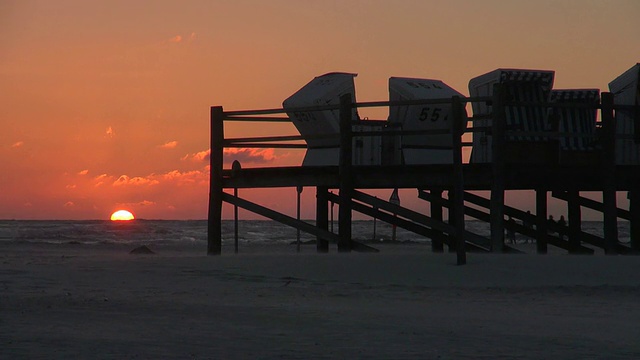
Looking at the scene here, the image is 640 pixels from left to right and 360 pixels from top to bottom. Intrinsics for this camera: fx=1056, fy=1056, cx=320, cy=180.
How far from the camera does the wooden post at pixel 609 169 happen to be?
17.8 m

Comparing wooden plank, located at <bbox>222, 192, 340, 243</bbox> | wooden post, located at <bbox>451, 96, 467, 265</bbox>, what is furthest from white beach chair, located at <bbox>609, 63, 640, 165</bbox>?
wooden plank, located at <bbox>222, 192, 340, 243</bbox>

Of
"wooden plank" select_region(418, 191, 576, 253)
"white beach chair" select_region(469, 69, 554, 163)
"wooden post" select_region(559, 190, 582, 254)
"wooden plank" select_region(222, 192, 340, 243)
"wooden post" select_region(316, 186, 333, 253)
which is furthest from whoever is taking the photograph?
"wooden post" select_region(316, 186, 333, 253)

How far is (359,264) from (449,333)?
628 centimetres

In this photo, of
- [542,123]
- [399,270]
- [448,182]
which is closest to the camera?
Answer: [399,270]

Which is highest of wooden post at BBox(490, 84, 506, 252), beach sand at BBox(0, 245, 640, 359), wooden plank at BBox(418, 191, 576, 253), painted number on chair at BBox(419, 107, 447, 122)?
painted number on chair at BBox(419, 107, 447, 122)

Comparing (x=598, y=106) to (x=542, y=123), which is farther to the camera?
(x=542, y=123)

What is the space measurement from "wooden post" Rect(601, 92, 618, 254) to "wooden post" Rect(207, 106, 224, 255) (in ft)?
22.4

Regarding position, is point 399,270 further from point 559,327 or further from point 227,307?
point 559,327

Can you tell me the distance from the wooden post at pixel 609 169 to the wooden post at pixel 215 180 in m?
6.82

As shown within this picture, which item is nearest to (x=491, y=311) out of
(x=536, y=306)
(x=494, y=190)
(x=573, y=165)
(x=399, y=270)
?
(x=536, y=306)

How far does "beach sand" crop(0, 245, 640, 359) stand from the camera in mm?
8656

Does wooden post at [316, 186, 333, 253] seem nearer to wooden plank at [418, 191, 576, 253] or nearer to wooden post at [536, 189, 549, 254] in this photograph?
wooden plank at [418, 191, 576, 253]

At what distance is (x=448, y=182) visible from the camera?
17484 mm

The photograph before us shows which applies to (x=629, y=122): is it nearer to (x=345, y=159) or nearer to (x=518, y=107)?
(x=518, y=107)
